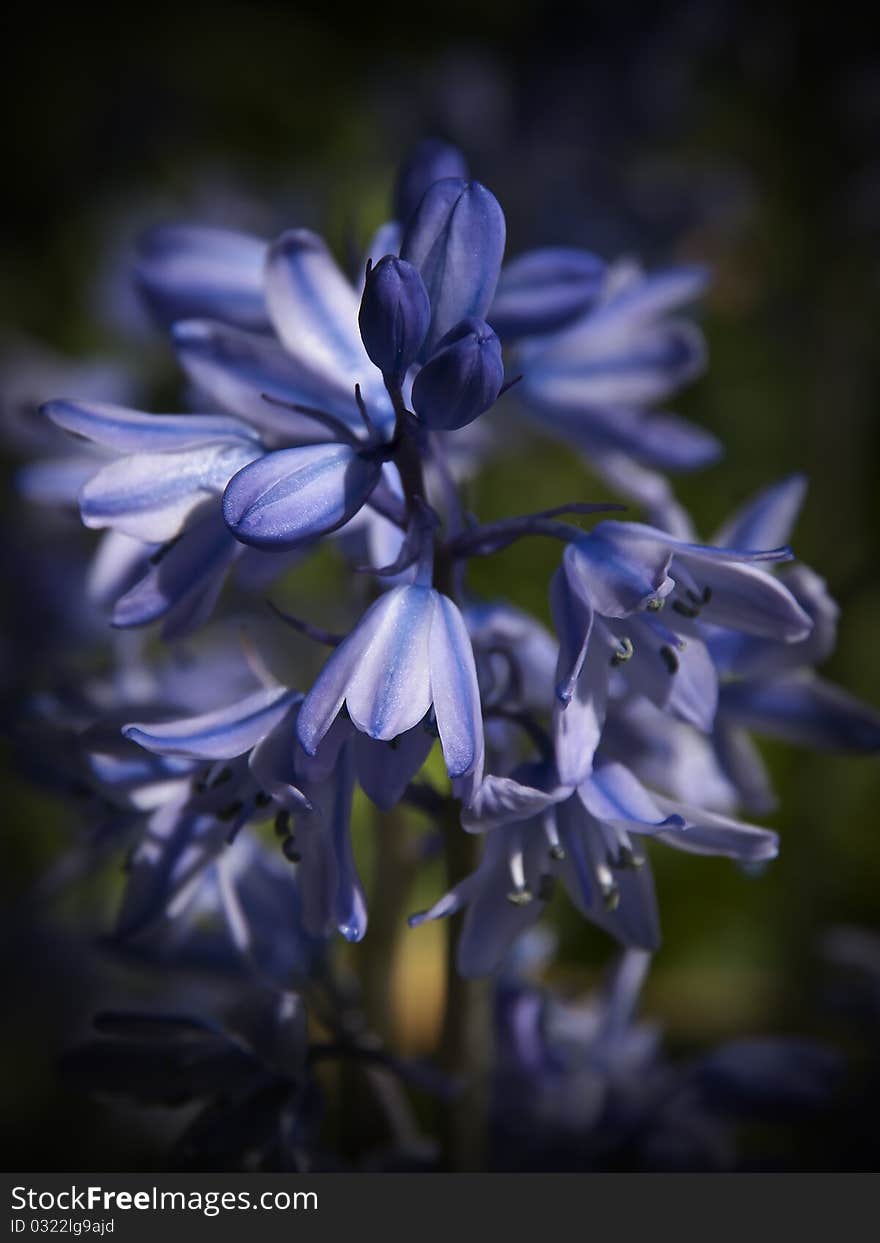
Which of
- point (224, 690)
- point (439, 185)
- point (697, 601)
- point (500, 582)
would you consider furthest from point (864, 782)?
point (439, 185)

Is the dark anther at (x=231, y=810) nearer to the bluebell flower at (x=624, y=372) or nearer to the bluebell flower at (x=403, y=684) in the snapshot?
the bluebell flower at (x=403, y=684)

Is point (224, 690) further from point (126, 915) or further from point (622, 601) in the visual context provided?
point (622, 601)

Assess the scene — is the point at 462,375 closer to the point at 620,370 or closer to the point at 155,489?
the point at 155,489

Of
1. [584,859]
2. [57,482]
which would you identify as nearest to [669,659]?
[584,859]

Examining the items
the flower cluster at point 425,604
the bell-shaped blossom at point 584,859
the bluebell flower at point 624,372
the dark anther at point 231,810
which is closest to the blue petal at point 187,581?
the flower cluster at point 425,604

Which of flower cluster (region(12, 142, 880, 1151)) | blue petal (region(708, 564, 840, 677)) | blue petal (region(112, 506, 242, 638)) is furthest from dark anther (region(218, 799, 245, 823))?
blue petal (region(708, 564, 840, 677))

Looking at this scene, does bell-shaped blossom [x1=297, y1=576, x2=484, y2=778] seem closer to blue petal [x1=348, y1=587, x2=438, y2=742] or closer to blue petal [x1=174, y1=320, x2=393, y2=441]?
blue petal [x1=348, y1=587, x2=438, y2=742]
